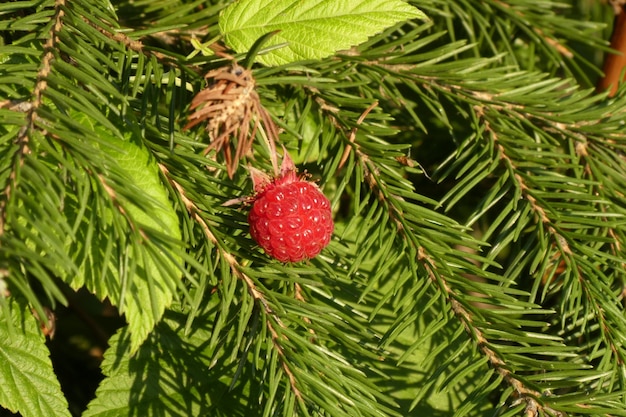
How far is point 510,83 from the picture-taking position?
0.98 m

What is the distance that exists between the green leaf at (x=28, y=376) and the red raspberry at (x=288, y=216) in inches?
11.0

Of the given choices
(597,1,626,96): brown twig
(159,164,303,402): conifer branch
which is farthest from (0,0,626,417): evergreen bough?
(597,1,626,96): brown twig

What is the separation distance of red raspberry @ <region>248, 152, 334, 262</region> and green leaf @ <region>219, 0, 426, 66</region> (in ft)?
0.41

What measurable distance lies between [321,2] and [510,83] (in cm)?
35

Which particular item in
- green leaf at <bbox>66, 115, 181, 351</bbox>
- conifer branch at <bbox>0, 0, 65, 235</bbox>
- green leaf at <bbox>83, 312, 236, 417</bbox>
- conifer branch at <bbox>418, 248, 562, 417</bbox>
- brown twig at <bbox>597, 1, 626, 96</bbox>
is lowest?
green leaf at <bbox>83, 312, 236, 417</bbox>

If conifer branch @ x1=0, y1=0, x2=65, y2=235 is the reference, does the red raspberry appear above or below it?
below

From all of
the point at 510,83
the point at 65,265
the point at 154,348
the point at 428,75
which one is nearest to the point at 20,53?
the point at 65,265

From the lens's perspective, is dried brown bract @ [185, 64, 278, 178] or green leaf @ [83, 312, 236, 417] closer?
dried brown bract @ [185, 64, 278, 178]

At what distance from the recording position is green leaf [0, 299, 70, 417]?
77cm

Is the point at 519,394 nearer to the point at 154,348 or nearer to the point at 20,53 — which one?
the point at 154,348

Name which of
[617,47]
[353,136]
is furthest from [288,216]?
[617,47]

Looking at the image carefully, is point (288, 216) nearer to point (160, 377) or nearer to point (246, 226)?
point (246, 226)

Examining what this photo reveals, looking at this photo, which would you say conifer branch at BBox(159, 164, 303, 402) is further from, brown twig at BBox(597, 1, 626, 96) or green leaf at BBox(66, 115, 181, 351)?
brown twig at BBox(597, 1, 626, 96)

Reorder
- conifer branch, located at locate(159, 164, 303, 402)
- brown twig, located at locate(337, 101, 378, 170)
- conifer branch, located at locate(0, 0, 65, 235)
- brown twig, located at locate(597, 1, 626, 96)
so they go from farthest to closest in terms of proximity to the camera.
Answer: brown twig, located at locate(597, 1, 626, 96)
brown twig, located at locate(337, 101, 378, 170)
conifer branch, located at locate(159, 164, 303, 402)
conifer branch, located at locate(0, 0, 65, 235)
